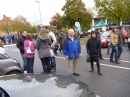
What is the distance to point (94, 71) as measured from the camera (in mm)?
7688

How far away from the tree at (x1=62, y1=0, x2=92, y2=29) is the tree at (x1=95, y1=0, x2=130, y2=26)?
1104cm

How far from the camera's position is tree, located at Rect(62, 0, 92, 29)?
1602 inches

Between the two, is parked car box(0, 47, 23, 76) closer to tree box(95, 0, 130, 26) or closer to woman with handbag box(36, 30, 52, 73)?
woman with handbag box(36, 30, 52, 73)

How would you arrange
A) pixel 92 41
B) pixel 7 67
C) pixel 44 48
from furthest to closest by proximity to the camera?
pixel 92 41, pixel 44 48, pixel 7 67

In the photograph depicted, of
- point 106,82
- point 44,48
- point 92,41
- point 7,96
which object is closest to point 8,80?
point 7,96

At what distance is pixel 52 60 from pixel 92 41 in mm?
1883

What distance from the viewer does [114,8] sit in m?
27.9

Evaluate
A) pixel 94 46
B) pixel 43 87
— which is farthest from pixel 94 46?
pixel 43 87

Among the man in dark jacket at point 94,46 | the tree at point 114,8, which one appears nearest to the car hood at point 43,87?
the man in dark jacket at point 94,46

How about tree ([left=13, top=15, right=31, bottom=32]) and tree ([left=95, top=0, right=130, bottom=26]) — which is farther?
tree ([left=13, top=15, right=31, bottom=32])

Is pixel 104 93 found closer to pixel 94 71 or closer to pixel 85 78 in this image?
pixel 85 78

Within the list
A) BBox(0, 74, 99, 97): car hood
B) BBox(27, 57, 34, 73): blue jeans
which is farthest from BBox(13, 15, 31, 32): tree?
BBox(0, 74, 99, 97): car hood

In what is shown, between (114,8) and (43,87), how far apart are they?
2690 centimetres

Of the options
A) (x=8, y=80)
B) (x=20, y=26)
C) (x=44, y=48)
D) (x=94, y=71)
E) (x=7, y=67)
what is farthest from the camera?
(x=20, y=26)
